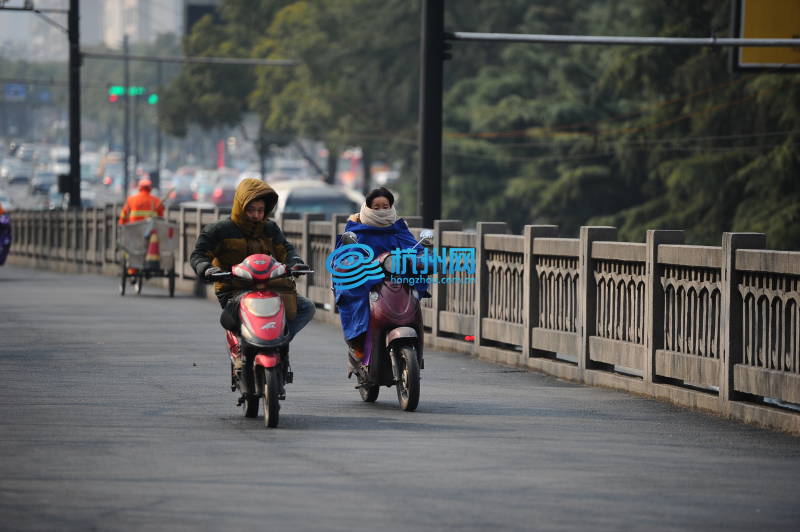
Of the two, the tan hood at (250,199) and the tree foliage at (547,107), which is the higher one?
the tree foliage at (547,107)

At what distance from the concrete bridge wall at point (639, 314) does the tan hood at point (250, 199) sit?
10.3 feet

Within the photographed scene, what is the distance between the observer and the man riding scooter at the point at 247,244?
38.7 feet

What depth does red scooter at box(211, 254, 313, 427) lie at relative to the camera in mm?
11344

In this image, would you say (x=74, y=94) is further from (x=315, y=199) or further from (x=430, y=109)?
(x=430, y=109)

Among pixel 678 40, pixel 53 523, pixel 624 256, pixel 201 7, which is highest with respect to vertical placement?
pixel 201 7

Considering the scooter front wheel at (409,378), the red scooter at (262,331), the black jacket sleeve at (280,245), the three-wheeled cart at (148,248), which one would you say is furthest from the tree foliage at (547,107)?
the red scooter at (262,331)

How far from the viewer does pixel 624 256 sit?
14.1m

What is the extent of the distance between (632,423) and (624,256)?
2325 millimetres

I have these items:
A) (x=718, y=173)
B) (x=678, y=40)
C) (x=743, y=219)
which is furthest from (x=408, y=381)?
(x=718, y=173)

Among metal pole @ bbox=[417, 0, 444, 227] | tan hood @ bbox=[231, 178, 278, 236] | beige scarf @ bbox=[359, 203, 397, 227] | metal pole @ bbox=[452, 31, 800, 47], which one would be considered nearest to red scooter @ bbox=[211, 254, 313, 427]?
tan hood @ bbox=[231, 178, 278, 236]

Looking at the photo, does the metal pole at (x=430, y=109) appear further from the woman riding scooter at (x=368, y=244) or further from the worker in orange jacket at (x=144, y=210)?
the woman riding scooter at (x=368, y=244)

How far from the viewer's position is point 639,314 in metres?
13.9

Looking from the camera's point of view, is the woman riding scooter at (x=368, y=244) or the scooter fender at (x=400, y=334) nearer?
the scooter fender at (x=400, y=334)

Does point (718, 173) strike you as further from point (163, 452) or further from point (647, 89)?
point (163, 452)
